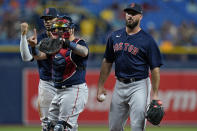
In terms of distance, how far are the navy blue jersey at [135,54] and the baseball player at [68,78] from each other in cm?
50

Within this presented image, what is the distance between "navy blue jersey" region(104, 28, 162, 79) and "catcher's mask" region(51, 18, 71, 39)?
72 centimetres

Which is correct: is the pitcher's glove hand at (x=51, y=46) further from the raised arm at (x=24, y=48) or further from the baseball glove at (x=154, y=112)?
the baseball glove at (x=154, y=112)

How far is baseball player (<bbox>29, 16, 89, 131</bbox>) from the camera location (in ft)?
21.5

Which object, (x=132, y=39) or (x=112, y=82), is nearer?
(x=132, y=39)

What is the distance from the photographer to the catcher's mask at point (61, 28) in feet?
21.3

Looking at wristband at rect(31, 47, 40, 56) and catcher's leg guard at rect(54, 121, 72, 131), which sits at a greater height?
wristband at rect(31, 47, 40, 56)

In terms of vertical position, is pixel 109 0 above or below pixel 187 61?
above

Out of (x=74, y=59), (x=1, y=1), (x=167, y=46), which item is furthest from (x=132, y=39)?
(x=1, y=1)

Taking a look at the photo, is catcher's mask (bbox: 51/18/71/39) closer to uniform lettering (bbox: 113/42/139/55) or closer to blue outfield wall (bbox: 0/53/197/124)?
uniform lettering (bbox: 113/42/139/55)

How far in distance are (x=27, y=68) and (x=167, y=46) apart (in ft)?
15.1

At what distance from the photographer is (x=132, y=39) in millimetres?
6617

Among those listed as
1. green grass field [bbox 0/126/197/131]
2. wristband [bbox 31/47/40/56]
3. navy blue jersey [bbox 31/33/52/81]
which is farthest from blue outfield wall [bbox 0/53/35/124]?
wristband [bbox 31/47/40/56]

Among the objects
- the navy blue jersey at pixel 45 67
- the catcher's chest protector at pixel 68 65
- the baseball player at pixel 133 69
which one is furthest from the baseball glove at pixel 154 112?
the navy blue jersey at pixel 45 67

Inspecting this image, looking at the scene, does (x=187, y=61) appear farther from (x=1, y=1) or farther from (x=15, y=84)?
(x=1, y=1)
